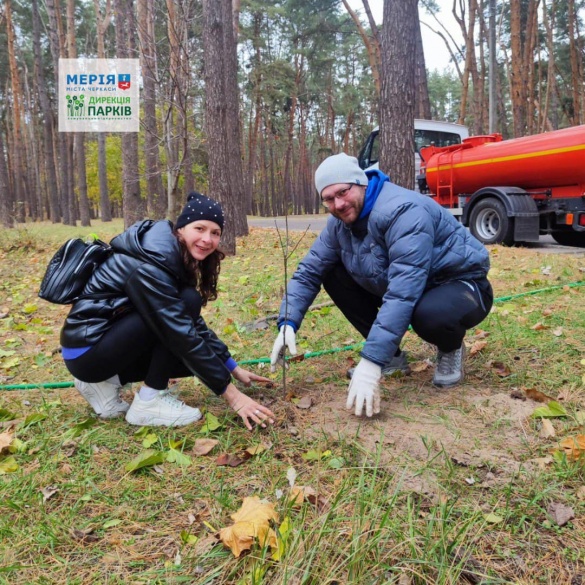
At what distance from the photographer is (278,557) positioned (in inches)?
54.5

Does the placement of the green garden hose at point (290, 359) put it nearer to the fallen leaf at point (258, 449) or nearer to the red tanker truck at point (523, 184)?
the fallen leaf at point (258, 449)

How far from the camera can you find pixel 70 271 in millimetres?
2242

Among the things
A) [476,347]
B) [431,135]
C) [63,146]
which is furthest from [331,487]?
[63,146]

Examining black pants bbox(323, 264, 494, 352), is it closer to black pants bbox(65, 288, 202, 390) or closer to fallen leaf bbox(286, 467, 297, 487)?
fallen leaf bbox(286, 467, 297, 487)

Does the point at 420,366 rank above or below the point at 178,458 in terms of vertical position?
above

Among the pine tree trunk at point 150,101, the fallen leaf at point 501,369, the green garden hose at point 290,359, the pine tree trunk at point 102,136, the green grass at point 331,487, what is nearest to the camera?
the green grass at point 331,487

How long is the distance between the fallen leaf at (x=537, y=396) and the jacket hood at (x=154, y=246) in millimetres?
1839

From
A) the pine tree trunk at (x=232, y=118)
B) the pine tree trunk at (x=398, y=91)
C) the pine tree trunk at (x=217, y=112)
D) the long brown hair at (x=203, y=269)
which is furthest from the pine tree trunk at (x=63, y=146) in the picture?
the long brown hair at (x=203, y=269)

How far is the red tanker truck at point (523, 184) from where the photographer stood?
23.8 ft

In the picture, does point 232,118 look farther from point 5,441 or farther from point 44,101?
point 44,101

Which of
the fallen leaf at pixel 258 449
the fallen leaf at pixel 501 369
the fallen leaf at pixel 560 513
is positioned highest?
the fallen leaf at pixel 501 369

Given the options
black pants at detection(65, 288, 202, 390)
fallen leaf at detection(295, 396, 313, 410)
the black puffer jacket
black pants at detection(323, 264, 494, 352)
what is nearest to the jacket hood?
the black puffer jacket

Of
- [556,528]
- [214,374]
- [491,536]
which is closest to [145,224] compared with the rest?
[214,374]

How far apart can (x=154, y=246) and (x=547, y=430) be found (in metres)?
1.91
